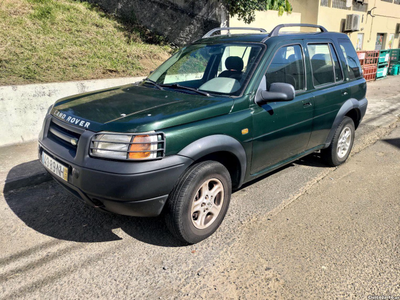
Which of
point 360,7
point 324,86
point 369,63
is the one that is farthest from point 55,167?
A: point 360,7

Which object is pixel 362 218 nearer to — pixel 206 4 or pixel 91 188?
pixel 91 188

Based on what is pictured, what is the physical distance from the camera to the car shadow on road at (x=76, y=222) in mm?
3203

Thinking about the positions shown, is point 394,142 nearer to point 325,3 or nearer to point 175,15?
point 175,15

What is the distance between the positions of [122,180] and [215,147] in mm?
884

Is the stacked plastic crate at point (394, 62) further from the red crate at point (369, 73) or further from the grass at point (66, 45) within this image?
the grass at point (66, 45)

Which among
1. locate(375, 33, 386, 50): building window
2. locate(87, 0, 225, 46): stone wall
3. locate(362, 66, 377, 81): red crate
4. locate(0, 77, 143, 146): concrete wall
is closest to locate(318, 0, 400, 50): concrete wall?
locate(375, 33, 386, 50): building window

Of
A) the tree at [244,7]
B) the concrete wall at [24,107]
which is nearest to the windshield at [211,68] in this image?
the concrete wall at [24,107]

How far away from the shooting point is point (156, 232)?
3.27 metres

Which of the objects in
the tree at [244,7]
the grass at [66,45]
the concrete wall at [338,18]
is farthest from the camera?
the concrete wall at [338,18]

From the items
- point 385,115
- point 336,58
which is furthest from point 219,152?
point 385,115

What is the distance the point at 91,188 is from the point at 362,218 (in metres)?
2.79

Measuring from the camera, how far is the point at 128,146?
2557 millimetres

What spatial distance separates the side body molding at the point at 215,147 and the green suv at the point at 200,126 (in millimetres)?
10

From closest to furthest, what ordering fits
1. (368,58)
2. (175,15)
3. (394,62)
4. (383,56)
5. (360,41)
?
(175,15)
(368,58)
(383,56)
(394,62)
(360,41)
